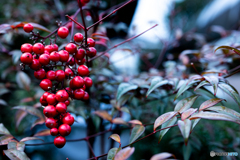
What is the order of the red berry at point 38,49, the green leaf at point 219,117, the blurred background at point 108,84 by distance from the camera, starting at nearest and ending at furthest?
the green leaf at point 219,117
the red berry at point 38,49
the blurred background at point 108,84

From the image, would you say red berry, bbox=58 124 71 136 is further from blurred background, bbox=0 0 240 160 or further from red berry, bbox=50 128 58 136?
blurred background, bbox=0 0 240 160

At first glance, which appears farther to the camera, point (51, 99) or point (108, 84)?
point (108, 84)

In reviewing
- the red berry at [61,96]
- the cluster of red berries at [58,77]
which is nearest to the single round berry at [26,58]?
the cluster of red berries at [58,77]

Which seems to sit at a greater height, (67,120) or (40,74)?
(40,74)

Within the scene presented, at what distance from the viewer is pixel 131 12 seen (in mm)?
917

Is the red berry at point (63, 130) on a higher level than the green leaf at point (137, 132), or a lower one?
higher

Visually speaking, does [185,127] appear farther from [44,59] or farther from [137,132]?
[44,59]

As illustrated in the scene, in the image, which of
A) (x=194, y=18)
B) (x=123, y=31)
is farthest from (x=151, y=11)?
(x=194, y=18)

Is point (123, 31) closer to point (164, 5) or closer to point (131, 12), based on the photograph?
point (131, 12)

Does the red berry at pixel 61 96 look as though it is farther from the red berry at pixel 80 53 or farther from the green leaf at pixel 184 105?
the green leaf at pixel 184 105

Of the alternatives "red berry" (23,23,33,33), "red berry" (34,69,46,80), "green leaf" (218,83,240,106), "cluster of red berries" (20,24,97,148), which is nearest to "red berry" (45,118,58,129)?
"cluster of red berries" (20,24,97,148)

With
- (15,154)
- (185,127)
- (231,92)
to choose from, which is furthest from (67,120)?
(231,92)

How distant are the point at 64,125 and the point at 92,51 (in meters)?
0.19

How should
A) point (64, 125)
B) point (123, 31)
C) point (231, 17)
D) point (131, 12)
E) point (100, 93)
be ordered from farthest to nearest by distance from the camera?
point (231, 17) < point (123, 31) < point (131, 12) < point (100, 93) < point (64, 125)
